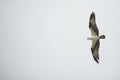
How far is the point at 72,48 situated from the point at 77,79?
2765 mm

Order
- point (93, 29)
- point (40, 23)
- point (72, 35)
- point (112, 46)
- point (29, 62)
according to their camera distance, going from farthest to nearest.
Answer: point (29, 62) → point (40, 23) → point (72, 35) → point (112, 46) → point (93, 29)

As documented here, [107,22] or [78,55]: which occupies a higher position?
[107,22]

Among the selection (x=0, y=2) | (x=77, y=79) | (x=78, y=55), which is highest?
(x=0, y=2)

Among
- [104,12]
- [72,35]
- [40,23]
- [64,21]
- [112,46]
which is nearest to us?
[104,12]

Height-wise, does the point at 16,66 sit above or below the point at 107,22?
below

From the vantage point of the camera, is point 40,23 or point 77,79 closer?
point 77,79

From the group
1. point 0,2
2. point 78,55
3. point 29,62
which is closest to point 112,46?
point 78,55

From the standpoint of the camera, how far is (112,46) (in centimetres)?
2508

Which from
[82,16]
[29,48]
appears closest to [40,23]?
[29,48]

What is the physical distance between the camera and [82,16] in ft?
79.0

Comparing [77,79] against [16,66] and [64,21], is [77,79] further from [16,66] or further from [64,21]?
[16,66]

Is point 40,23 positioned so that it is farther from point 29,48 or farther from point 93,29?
point 93,29

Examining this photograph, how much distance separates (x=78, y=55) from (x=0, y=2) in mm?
8518

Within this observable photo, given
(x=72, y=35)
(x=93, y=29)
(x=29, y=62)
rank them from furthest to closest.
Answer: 1. (x=29, y=62)
2. (x=72, y=35)
3. (x=93, y=29)
